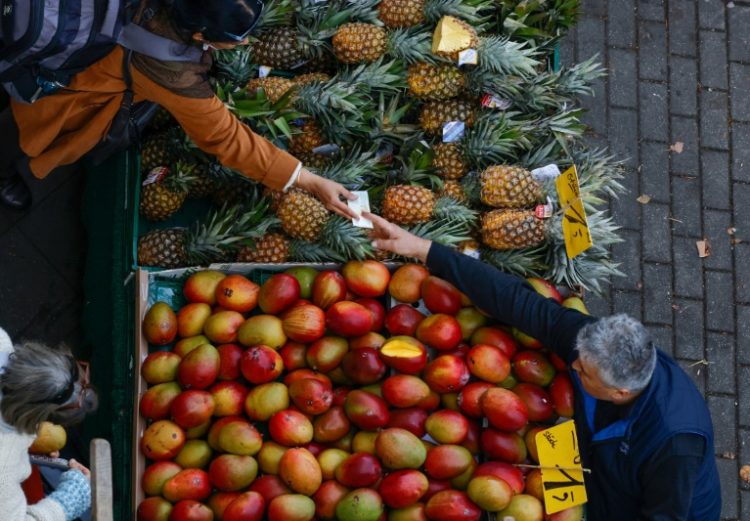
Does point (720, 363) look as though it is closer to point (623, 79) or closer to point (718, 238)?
point (718, 238)

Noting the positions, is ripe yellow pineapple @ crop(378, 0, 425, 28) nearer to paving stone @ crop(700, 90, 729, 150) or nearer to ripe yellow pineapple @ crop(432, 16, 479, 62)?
ripe yellow pineapple @ crop(432, 16, 479, 62)

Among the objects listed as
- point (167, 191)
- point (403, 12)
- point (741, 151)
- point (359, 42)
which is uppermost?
point (403, 12)

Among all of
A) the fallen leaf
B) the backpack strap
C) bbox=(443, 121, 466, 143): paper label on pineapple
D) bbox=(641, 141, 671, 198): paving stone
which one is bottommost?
the fallen leaf

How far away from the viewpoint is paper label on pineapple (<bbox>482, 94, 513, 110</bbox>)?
4.14 m

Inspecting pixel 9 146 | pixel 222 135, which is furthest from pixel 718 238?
pixel 9 146

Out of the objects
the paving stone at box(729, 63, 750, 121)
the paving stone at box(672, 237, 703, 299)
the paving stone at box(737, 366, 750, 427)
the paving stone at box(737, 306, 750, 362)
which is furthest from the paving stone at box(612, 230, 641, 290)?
the paving stone at box(729, 63, 750, 121)

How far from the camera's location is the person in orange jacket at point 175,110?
8.96 ft

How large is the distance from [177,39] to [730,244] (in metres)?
4.15

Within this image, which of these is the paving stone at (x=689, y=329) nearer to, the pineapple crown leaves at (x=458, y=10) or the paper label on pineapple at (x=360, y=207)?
the pineapple crown leaves at (x=458, y=10)

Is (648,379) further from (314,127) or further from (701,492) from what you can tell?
(314,127)

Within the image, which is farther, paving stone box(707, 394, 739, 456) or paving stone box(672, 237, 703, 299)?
paving stone box(672, 237, 703, 299)

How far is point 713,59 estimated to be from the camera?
5895 mm

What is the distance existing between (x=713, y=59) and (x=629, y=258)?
1779 mm

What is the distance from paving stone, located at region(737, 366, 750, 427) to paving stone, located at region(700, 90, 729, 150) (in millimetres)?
1621
